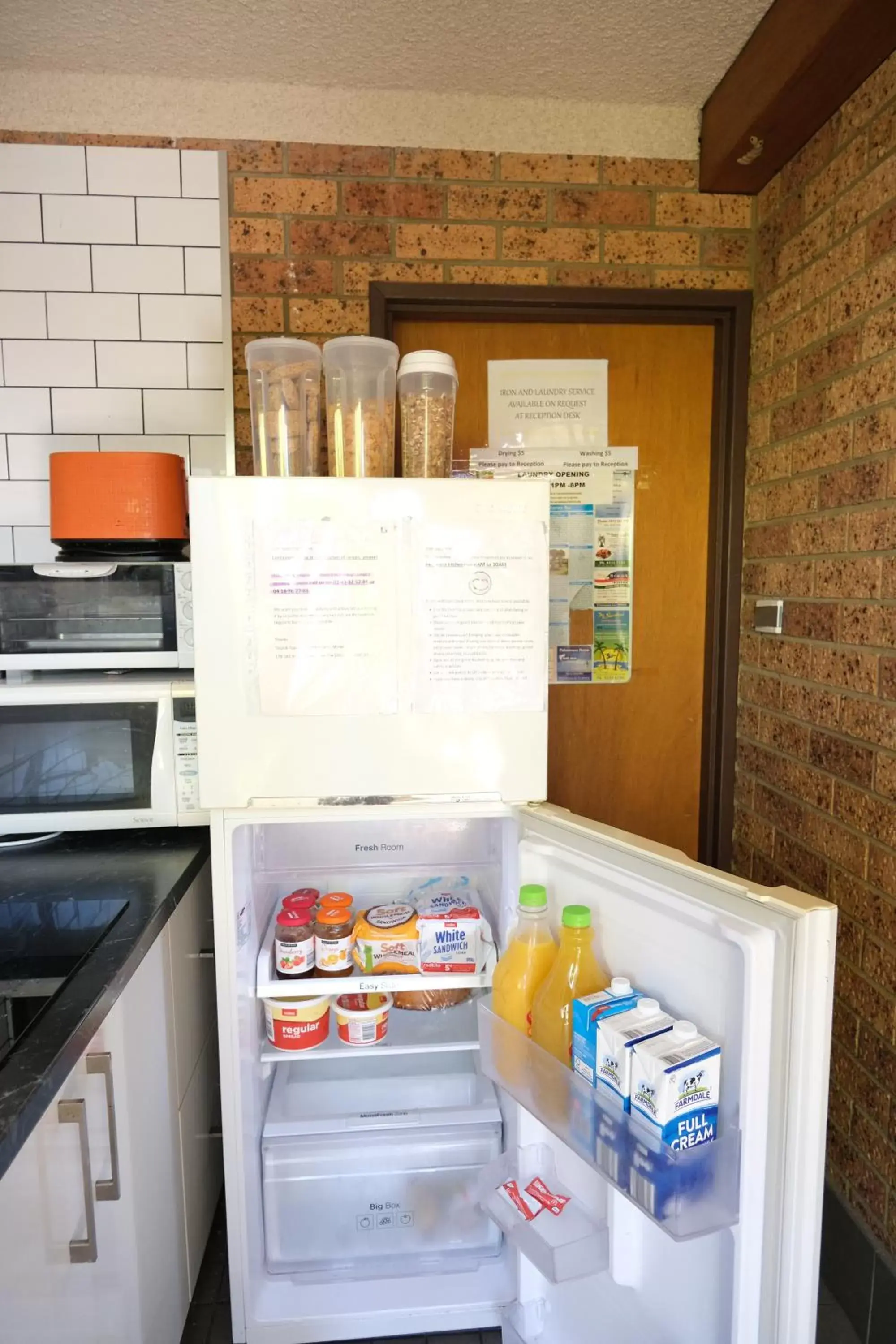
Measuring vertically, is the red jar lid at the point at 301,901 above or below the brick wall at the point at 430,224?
below

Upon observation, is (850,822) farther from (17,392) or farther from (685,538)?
(17,392)

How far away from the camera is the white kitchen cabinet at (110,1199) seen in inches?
32.8

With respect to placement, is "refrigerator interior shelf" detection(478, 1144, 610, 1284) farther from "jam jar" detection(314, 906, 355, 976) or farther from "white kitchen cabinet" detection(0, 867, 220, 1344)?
"white kitchen cabinet" detection(0, 867, 220, 1344)

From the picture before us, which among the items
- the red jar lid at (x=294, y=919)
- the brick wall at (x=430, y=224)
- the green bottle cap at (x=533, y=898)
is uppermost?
the brick wall at (x=430, y=224)

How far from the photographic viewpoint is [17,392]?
71.9 inches

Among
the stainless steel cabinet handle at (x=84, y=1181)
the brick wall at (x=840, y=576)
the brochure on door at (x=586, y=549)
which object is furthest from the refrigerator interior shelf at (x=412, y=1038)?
the brochure on door at (x=586, y=549)

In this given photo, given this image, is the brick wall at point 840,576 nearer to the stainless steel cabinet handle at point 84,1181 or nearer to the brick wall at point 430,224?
the brick wall at point 430,224

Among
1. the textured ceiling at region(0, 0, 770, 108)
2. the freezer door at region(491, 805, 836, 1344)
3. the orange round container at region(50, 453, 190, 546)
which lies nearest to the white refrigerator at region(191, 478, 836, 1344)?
the freezer door at region(491, 805, 836, 1344)

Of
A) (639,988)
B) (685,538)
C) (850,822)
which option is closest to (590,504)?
(685,538)

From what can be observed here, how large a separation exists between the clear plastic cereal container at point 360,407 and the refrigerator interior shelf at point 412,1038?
1.03 m

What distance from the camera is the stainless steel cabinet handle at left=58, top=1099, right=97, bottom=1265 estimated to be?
0.91 meters

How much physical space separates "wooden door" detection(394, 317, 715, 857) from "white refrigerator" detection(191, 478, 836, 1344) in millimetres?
599

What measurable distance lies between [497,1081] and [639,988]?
0.27 metres

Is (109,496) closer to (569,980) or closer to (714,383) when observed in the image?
(569,980)
